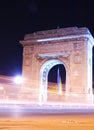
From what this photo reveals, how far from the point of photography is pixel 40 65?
41250 millimetres

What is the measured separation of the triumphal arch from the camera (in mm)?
38406

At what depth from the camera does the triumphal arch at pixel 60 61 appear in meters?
38.4

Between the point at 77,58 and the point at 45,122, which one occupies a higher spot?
the point at 77,58

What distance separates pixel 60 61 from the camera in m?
40.2

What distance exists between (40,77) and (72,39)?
6.70 meters

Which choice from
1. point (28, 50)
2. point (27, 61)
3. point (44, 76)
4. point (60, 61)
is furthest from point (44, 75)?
point (28, 50)

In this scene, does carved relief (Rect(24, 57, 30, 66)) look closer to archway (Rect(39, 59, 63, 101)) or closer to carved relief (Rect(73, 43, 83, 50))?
archway (Rect(39, 59, 63, 101))

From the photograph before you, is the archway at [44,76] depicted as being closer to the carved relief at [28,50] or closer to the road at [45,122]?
the carved relief at [28,50]

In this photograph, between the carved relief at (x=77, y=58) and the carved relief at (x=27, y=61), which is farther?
the carved relief at (x=27, y=61)

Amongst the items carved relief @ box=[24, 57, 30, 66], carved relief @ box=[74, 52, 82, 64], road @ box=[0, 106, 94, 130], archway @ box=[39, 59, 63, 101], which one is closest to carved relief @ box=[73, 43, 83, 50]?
carved relief @ box=[74, 52, 82, 64]

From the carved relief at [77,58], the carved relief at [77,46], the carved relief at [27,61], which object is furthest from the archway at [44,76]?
the carved relief at [77,46]

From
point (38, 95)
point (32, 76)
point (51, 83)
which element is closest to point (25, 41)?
point (32, 76)

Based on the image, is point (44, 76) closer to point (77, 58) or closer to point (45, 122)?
point (77, 58)

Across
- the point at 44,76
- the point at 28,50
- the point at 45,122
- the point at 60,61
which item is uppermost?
the point at 28,50
